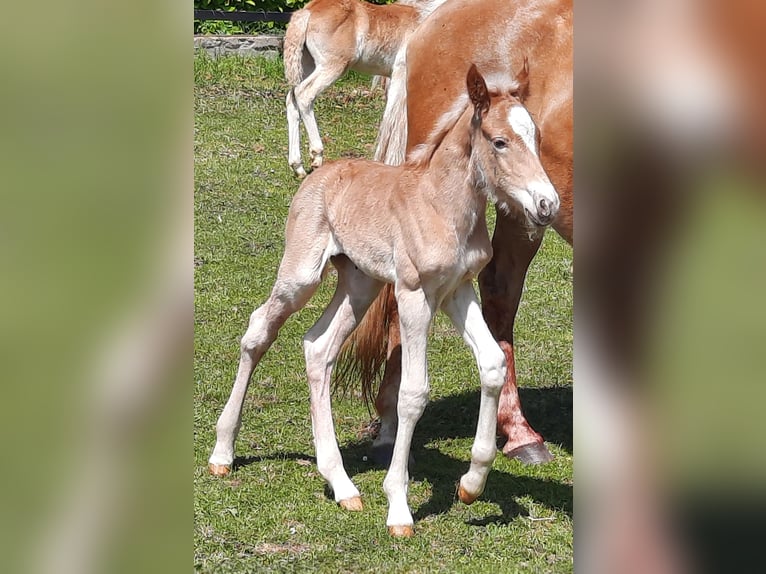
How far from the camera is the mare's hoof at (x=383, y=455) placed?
4.98m

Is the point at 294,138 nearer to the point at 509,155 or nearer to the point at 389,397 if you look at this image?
the point at 389,397

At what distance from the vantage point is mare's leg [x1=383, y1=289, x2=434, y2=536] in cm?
405

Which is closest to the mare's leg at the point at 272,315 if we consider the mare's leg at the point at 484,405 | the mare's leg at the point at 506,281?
the mare's leg at the point at 484,405

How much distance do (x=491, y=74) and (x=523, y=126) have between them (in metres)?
1.48

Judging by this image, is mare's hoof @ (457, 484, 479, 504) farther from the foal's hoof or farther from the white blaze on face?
the white blaze on face

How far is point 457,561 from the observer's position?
3885mm

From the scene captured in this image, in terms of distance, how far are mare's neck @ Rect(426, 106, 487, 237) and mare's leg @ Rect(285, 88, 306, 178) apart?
6.62m

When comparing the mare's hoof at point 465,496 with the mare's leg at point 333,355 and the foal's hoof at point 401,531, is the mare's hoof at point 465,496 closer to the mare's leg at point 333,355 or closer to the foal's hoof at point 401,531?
the foal's hoof at point 401,531

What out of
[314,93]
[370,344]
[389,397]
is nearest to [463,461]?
[389,397]
